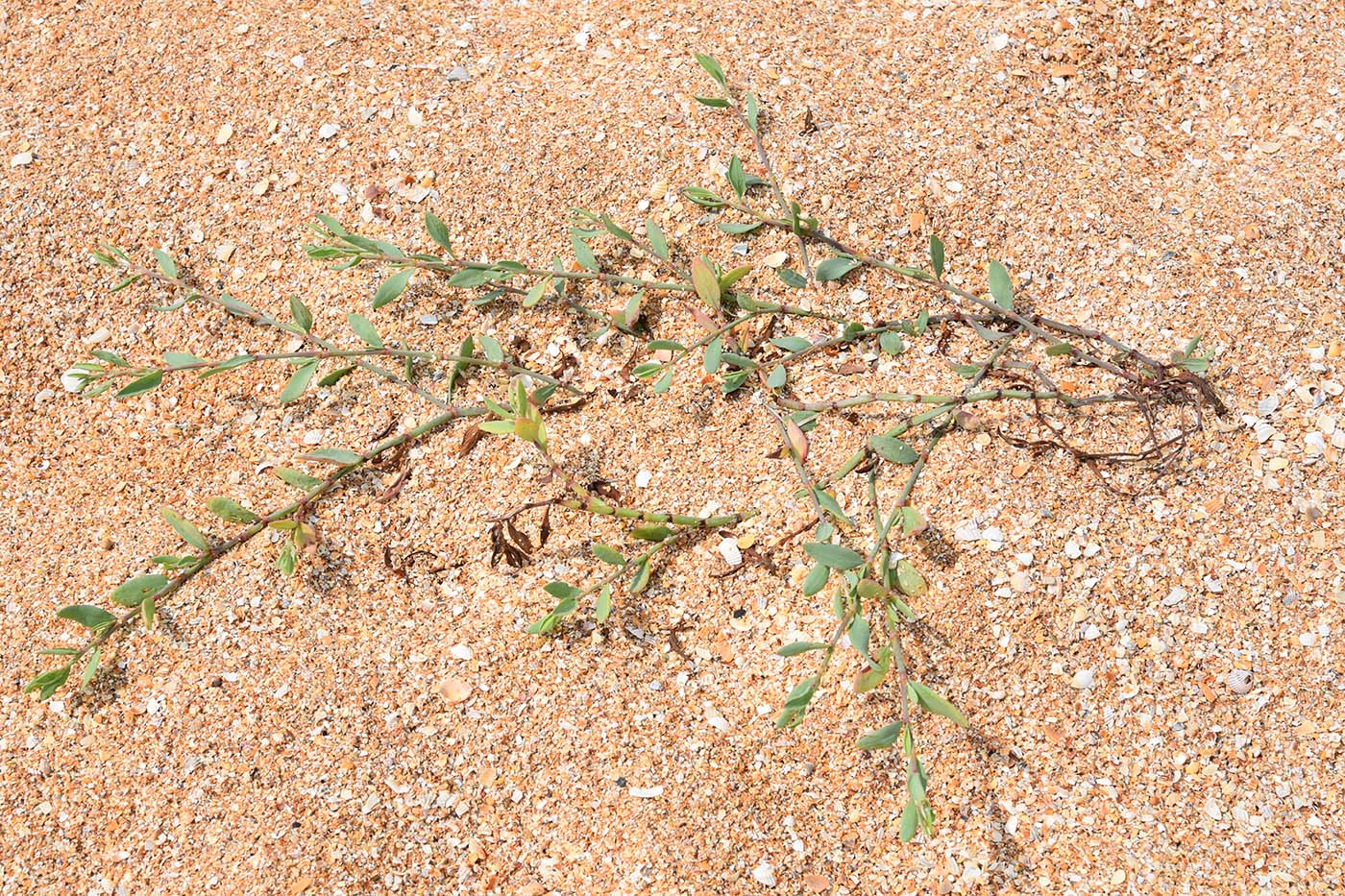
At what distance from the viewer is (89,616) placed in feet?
5.43

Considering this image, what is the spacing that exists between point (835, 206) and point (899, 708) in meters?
0.87

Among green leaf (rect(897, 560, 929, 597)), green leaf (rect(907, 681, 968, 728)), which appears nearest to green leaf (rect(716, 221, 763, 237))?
green leaf (rect(897, 560, 929, 597))

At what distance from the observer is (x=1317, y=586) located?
1607mm

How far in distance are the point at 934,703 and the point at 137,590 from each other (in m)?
1.17

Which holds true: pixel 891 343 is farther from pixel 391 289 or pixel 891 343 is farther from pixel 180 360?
pixel 180 360

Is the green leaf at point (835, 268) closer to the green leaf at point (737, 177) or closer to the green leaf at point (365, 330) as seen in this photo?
the green leaf at point (737, 177)

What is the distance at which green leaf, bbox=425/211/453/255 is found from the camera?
183 centimetres

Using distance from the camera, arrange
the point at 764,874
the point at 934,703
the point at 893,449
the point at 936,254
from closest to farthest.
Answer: the point at 934,703
the point at 764,874
the point at 893,449
the point at 936,254

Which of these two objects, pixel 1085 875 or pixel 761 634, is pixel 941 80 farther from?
pixel 1085 875

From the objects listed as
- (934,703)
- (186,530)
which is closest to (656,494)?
(934,703)

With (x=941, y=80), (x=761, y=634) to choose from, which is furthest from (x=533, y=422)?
(x=941, y=80)

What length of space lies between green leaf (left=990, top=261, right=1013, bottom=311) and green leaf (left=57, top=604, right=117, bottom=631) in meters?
1.45

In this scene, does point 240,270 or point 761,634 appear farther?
point 240,270

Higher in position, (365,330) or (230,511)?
(365,330)
